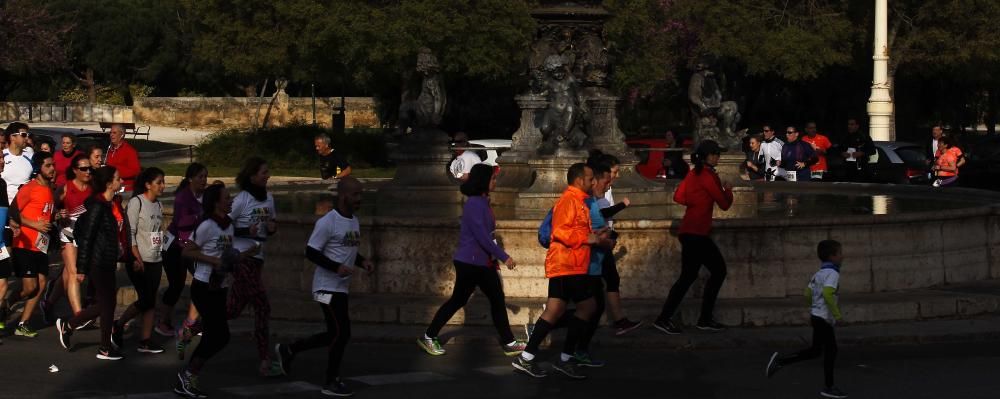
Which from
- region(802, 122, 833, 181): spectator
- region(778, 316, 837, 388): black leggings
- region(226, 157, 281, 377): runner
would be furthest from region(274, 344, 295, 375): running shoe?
region(802, 122, 833, 181): spectator

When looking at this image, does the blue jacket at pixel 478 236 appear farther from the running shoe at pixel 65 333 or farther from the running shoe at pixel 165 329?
the running shoe at pixel 65 333

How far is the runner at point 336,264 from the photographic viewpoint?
11125mm

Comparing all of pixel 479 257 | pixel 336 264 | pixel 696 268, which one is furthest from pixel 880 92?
pixel 336 264

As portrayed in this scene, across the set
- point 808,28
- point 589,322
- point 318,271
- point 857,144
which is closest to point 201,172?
point 318,271

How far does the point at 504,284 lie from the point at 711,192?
2088 mm

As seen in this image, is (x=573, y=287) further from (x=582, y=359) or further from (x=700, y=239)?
(x=700, y=239)

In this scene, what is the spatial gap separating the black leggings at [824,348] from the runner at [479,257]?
79.8 inches

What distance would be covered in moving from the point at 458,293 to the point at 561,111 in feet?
21.3

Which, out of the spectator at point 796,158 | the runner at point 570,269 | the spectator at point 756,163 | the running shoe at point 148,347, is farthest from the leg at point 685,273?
the spectator at point 756,163

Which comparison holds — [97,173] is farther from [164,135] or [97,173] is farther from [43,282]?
[164,135]

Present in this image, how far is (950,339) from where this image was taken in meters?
13.7

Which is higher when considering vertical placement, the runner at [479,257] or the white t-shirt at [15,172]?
the white t-shirt at [15,172]

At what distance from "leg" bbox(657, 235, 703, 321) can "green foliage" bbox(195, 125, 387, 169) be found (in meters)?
33.6

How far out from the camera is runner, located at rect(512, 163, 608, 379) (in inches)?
457
